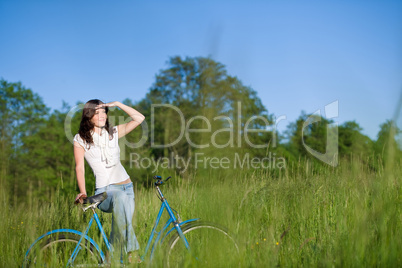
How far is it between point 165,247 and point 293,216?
1629mm

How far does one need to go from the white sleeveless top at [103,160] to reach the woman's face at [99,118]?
149mm

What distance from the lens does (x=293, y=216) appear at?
3912 millimetres

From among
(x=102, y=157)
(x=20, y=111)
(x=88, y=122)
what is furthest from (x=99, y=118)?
(x=20, y=111)

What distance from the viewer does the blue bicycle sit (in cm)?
226

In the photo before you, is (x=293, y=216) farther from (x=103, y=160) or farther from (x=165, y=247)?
(x=103, y=160)

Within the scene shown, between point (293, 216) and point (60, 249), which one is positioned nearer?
point (60, 249)

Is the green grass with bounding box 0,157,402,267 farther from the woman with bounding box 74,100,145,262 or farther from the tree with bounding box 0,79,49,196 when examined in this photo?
the tree with bounding box 0,79,49,196

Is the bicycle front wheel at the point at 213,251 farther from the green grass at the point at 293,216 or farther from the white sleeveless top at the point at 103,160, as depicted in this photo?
the white sleeveless top at the point at 103,160

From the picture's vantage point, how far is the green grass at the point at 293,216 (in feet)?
6.64

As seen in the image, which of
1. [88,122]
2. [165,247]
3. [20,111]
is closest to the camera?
[165,247]

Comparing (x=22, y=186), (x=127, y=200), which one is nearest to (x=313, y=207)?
(x=127, y=200)

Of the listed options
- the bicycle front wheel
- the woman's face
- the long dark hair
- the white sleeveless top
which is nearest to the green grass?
the bicycle front wheel

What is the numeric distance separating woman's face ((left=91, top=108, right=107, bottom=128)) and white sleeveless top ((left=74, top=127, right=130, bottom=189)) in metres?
0.15

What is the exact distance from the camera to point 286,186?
474 cm
